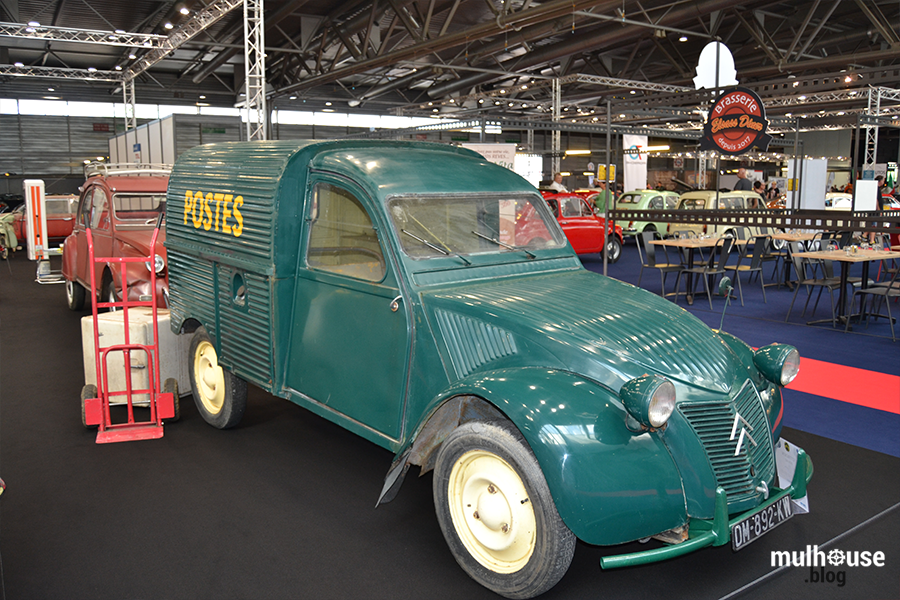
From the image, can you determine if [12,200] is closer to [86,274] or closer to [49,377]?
[86,274]

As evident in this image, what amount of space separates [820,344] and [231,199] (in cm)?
648

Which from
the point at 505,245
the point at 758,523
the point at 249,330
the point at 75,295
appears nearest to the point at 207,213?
the point at 249,330

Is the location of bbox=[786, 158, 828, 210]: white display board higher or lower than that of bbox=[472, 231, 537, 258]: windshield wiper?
higher

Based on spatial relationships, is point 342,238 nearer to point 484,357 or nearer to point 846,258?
point 484,357

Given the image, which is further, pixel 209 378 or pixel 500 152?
pixel 500 152

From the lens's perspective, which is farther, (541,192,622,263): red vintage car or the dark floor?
(541,192,622,263): red vintage car

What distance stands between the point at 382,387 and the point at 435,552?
849 mm

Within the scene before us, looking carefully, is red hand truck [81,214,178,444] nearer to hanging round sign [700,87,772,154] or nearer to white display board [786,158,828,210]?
hanging round sign [700,87,772,154]

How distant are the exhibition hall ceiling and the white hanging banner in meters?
1.86

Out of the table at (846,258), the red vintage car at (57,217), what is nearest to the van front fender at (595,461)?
the table at (846,258)

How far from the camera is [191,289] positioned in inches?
198

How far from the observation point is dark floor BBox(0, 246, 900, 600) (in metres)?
3.07

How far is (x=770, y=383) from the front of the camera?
138 inches

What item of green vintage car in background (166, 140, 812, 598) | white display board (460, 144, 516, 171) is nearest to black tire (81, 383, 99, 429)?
green vintage car in background (166, 140, 812, 598)
